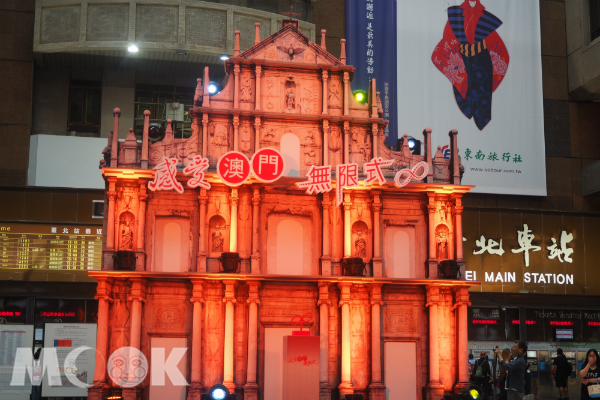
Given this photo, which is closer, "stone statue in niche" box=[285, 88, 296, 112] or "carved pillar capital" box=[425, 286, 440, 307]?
"carved pillar capital" box=[425, 286, 440, 307]

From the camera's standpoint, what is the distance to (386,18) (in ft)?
128

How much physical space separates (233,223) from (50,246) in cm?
1215

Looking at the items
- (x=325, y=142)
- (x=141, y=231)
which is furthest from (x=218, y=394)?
(x=325, y=142)

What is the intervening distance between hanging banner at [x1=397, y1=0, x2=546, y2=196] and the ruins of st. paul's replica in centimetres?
1066

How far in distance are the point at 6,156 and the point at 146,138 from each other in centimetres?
1120

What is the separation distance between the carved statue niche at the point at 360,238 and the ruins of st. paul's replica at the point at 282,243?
53mm

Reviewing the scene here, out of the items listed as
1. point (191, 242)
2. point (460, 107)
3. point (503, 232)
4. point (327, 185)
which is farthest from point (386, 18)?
point (191, 242)

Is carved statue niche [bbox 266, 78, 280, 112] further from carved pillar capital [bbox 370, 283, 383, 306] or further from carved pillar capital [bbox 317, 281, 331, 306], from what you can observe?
carved pillar capital [bbox 370, 283, 383, 306]

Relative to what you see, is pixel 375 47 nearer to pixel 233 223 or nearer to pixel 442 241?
pixel 442 241

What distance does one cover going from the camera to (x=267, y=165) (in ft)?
86.9

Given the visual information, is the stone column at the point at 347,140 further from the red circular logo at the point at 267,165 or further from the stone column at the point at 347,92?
the red circular logo at the point at 267,165

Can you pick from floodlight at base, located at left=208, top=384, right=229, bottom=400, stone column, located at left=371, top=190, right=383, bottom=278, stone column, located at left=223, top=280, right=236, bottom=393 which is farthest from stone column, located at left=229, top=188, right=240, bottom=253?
floodlight at base, located at left=208, top=384, right=229, bottom=400

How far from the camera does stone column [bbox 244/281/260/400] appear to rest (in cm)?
2555

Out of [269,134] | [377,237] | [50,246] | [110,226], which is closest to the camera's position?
[110,226]
